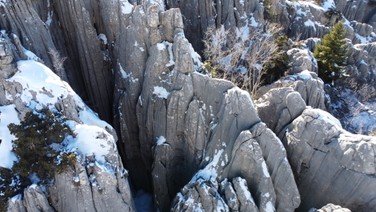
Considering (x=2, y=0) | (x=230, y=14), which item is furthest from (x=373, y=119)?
(x=2, y=0)

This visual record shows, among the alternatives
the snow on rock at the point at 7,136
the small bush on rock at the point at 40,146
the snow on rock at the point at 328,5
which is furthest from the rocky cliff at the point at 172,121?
the snow on rock at the point at 328,5

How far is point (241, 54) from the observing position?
1351 inches

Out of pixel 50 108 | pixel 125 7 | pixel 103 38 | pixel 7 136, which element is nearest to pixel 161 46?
pixel 125 7

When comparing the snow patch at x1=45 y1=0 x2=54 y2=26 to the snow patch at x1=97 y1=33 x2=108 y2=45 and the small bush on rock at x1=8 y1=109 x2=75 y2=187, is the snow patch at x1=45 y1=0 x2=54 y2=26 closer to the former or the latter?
the snow patch at x1=97 y1=33 x2=108 y2=45

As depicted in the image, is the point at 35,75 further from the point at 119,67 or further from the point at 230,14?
the point at 230,14

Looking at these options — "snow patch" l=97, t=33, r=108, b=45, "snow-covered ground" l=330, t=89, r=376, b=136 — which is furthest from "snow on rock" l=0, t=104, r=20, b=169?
"snow-covered ground" l=330, t=89, r=376, b=136

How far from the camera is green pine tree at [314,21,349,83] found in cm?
3503

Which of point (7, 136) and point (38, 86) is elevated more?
point (38, 86)

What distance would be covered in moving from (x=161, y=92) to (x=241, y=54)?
45.3 ft

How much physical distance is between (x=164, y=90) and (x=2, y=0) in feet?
40.6

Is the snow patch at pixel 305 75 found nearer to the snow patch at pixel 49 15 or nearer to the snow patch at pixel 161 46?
the snow patch at pixel 161 46

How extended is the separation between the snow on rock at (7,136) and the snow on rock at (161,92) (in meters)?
8.96

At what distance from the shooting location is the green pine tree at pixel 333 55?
35.0 m

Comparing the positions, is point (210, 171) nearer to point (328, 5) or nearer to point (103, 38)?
point (103, 38)
